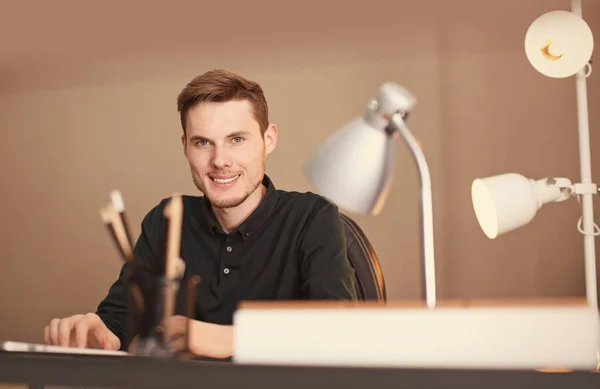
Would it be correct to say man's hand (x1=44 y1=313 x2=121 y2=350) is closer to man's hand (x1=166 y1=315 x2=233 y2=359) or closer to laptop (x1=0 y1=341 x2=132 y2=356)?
man's hand (x1=166 y1=315 x2=233 y2=359)

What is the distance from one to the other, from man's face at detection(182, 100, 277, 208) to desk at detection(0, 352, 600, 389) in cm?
112

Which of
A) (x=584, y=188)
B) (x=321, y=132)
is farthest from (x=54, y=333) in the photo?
(x=321, y=132)

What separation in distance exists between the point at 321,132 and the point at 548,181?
1224 millimetres

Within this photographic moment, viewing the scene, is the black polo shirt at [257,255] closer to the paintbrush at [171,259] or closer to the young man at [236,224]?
the young man at [236,224]

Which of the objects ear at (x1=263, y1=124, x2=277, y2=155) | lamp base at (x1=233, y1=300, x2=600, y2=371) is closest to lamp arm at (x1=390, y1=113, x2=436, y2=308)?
lamp base at (x1=233, y1=300, x2=600, y2=371)

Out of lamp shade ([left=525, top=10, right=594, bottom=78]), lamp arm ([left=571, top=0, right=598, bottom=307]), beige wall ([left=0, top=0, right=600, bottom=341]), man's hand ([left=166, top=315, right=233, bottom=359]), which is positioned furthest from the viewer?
beige wall ([left=0, top=0, right=600, bottom=341])

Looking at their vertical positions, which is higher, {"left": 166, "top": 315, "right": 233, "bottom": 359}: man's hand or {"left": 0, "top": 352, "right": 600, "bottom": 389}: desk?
{"left": 0, "top": 352, "right": 600, "bottom": 389}: desk

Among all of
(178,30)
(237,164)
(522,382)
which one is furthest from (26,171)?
(522,382)

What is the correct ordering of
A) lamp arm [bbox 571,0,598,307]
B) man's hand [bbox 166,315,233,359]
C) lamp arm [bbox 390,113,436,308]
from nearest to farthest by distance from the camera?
lamp arm [bbox 390,113,436,308], man's hand [bbox 166,315,233,359], lamp arm [bbox 571,0,598,307]

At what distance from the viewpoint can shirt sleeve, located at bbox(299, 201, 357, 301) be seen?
1464 millimetres

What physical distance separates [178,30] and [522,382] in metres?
2.77

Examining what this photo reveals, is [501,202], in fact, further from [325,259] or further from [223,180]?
[223,180]

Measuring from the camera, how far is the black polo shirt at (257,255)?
5.22 ft

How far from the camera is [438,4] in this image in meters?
2.75
